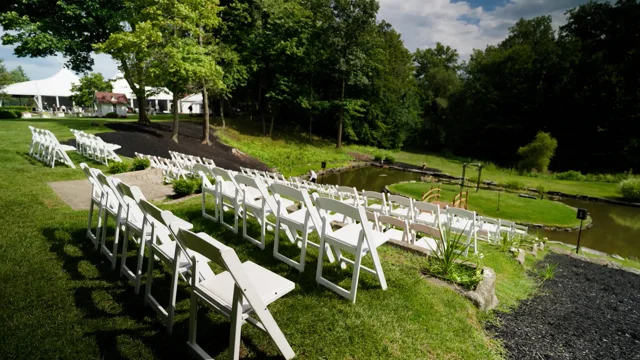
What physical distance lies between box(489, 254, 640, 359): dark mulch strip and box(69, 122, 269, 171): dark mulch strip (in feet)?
48.2

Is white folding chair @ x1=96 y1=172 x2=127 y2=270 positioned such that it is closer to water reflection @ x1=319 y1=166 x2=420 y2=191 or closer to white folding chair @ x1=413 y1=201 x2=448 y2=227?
white folding chair @ x1=413 y1=201 x2=448 y2=227

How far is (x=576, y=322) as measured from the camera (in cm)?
402

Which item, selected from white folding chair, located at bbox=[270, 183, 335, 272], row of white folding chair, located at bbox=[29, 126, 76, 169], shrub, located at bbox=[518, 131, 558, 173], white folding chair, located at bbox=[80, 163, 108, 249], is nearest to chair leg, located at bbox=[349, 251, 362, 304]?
white folding chair, located at bbox=[270, 183, 335, 272]

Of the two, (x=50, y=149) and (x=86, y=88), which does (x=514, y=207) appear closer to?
(x=50, y=149)

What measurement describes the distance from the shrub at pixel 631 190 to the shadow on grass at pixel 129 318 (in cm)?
2584

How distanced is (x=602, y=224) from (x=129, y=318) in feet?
64.9

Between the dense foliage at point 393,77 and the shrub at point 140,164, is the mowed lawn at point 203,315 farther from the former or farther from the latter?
the dense foliage at point 393,77

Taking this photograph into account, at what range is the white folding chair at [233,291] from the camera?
1915 mm

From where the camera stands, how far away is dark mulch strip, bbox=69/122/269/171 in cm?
1517

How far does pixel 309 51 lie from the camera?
3133 centimetres

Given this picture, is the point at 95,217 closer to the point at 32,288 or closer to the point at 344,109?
the point at 32,288

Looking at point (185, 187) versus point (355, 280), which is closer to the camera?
point (355, 280)

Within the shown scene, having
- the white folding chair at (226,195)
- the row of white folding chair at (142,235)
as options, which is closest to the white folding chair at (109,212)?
the row of white folding chair at (142,235)

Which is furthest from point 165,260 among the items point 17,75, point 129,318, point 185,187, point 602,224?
point 17,75
